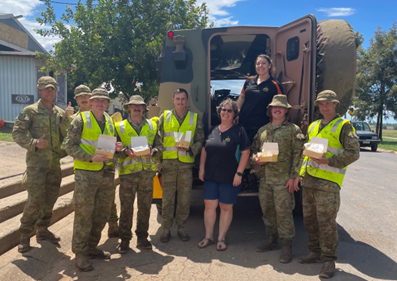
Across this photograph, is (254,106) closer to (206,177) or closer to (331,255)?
(206,177)

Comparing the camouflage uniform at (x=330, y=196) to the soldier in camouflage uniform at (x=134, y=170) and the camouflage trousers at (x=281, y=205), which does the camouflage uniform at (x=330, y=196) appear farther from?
the soldier in camouflage uniform at (x=134, y=170)

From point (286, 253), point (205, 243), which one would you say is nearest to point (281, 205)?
point (286, 253)

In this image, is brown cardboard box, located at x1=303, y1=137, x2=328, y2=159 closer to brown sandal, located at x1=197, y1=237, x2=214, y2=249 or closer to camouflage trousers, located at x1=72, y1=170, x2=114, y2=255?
brown sandal, located at x1=197, y1=237, x2=214, y2=249

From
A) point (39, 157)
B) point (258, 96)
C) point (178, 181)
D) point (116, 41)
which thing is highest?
point (116, 41)

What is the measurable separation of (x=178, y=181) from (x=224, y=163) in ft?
2.11

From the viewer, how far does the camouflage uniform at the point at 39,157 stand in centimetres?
379

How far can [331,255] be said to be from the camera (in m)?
3.36

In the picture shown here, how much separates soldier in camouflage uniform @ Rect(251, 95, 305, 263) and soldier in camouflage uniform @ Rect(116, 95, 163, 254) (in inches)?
49.5

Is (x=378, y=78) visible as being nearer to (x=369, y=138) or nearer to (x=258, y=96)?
(x=369, y=138)

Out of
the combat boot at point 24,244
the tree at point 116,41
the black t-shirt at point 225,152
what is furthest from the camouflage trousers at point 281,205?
the tree at point 116,41

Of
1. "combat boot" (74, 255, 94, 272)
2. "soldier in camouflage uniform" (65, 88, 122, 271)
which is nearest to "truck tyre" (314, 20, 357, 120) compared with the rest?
"soldier in camouflage uniform" (65, 88, 122, 271)

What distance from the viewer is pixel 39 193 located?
3.87 m

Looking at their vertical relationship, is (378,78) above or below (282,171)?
above

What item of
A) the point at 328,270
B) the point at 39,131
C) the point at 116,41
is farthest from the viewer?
the point at 116,41
